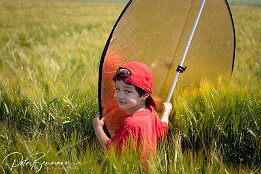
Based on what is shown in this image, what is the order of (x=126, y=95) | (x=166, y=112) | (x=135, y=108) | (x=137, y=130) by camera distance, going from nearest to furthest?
(x=137, y=130), (x=126, y=95), (x=135, y=108), (x=166, y=112)

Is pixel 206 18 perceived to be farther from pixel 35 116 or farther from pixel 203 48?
pixel 35 116

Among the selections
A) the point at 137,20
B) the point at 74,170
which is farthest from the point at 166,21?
the point at 74,170

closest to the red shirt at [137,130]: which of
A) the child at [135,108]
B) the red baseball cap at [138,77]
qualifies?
the child at [135,108]

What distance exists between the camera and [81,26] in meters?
12.2

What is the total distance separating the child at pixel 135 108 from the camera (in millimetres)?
1944

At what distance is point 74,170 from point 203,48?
1.81m

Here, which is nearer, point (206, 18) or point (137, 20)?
point (137, 20)

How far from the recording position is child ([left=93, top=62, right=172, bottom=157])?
76.5 inches

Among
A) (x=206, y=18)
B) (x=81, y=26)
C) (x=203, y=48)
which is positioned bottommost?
(x=81, y=26)

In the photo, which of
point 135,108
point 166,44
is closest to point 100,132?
point 135,108

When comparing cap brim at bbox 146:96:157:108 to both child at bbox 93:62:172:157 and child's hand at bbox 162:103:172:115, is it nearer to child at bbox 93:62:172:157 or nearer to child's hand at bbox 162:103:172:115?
child at bbox 93:62:172:157

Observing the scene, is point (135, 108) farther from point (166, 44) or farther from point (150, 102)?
point (166, 44)

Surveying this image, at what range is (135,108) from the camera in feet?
7.14

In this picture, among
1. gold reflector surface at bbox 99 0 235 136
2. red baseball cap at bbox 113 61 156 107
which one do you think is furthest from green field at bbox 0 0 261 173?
red baseball cap at bbox 113 61 156 107
